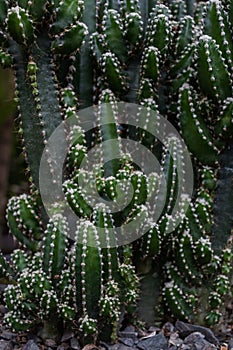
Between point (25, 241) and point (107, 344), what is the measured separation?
0.67 meters

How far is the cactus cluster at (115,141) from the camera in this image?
290cm

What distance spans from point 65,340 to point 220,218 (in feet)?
3.34

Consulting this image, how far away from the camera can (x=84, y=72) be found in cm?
320

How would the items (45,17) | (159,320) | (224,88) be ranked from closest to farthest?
(45,17)
(224,88)
(159,320)

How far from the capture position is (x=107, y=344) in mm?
3039

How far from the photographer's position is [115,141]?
305cm

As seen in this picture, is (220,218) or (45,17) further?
(220,218)

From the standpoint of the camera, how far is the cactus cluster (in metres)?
2.90

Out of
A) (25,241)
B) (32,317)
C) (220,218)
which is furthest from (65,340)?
(220,218)

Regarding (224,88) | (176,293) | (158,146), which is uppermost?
(224,88)

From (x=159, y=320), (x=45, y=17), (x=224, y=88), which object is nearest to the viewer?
(x=45, y=17)

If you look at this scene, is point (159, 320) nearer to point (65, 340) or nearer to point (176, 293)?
point (176, 293)

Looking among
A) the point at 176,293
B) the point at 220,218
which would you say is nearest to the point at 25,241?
the point at 176,293

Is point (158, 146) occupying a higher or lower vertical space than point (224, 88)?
lower
